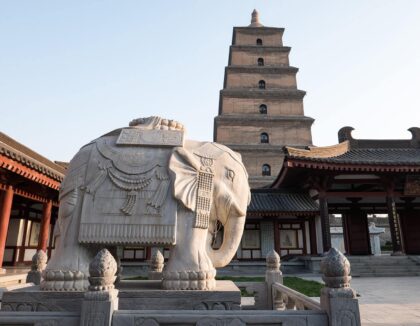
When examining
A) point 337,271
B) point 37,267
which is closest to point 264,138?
point 37,267

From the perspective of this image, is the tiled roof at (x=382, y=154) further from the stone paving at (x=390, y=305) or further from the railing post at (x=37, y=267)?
the railing post at (x=37, y=267)

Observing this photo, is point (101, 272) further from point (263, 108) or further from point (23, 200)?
point (263, 108)

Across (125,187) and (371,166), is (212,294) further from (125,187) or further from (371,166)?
(371,166)

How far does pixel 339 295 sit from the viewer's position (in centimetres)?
251

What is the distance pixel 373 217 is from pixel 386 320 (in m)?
32.7

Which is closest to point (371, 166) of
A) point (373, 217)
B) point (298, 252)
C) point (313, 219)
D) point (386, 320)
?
point (313, 219)

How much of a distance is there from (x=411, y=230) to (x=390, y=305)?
12954mm

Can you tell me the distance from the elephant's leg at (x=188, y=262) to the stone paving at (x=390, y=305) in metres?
2.95

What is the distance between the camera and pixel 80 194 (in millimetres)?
3408

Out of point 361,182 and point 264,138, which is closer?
point 361,182

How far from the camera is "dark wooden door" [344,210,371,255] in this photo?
16.9m

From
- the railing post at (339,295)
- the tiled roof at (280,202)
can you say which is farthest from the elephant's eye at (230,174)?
the tiled roof at (280,202)

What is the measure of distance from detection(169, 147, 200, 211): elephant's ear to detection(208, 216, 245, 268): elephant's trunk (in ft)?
1.88

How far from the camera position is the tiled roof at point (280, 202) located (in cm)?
1488
